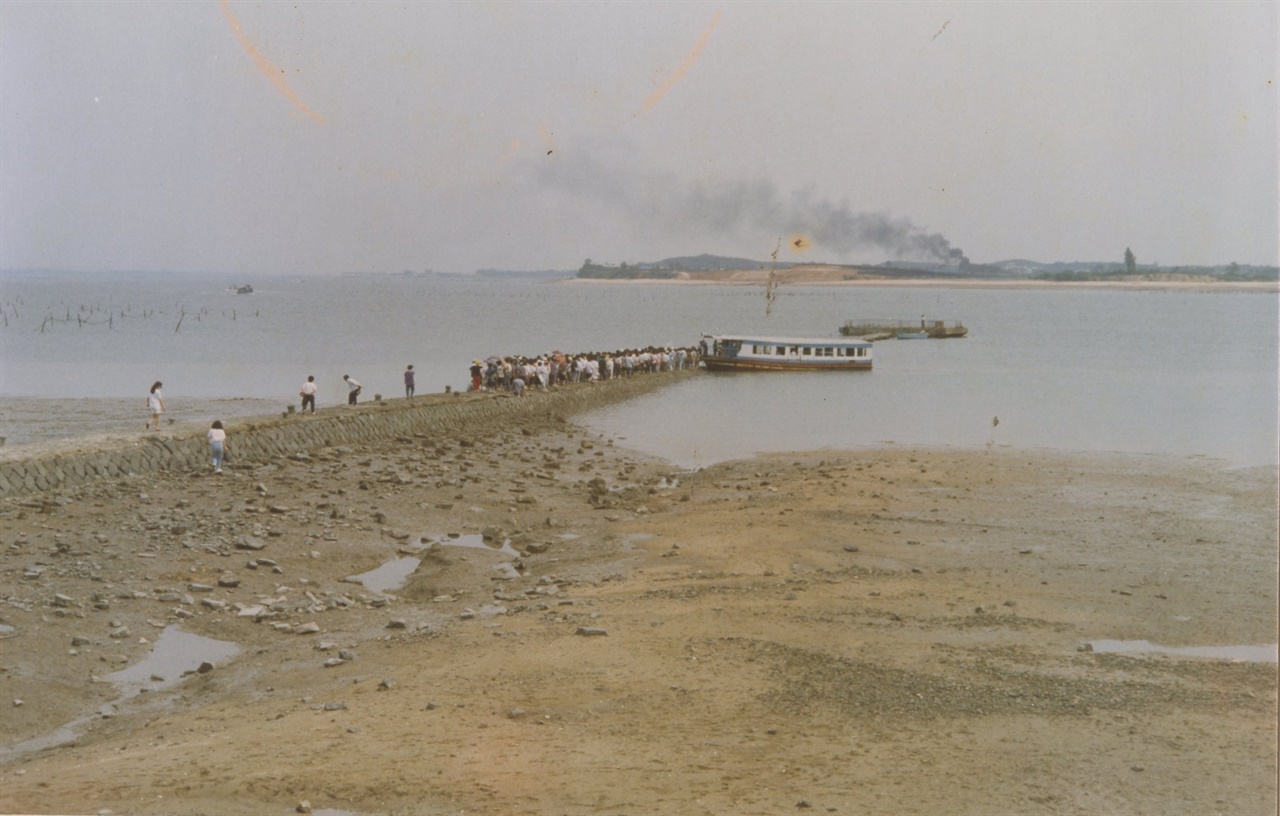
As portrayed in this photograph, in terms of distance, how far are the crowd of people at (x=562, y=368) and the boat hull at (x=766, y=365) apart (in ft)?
5.68

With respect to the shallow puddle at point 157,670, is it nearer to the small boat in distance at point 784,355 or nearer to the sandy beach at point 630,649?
the sandy beach at point 630,649

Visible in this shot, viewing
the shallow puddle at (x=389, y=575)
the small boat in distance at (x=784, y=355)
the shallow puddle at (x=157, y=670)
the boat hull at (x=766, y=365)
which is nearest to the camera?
the shallow puddle at (x=157, y=670)

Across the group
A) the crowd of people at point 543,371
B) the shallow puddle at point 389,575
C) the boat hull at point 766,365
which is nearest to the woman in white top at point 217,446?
the crowd of people at point 543,371

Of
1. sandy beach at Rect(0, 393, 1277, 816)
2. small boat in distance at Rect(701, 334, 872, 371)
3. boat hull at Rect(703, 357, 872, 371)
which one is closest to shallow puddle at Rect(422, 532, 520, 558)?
sandy beach at Rect(0, 393, 1277, 816)

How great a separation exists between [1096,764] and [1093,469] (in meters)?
20.9

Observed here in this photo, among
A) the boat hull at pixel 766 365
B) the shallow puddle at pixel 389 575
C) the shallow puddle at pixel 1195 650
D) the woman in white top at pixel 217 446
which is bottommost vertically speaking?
the shallow puddle at pixel 1195 650

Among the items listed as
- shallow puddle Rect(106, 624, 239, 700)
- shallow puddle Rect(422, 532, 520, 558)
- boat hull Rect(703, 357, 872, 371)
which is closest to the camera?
shallow puddle Rect(106, 624, 239, 700)

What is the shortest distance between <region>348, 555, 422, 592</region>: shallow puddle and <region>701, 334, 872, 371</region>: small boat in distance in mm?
45278

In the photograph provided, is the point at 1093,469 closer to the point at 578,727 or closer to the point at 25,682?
the point at 578,727

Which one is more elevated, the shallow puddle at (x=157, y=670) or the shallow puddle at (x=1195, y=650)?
the shallow puddle at (x=157, y=670)

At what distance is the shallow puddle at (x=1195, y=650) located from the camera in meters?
14.0

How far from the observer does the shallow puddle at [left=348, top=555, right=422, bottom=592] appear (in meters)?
17.9

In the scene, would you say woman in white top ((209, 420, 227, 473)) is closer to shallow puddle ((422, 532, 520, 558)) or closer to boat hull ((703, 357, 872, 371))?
shallow puddle ((422, 532, 520, 558))

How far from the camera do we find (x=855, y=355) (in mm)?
67125
